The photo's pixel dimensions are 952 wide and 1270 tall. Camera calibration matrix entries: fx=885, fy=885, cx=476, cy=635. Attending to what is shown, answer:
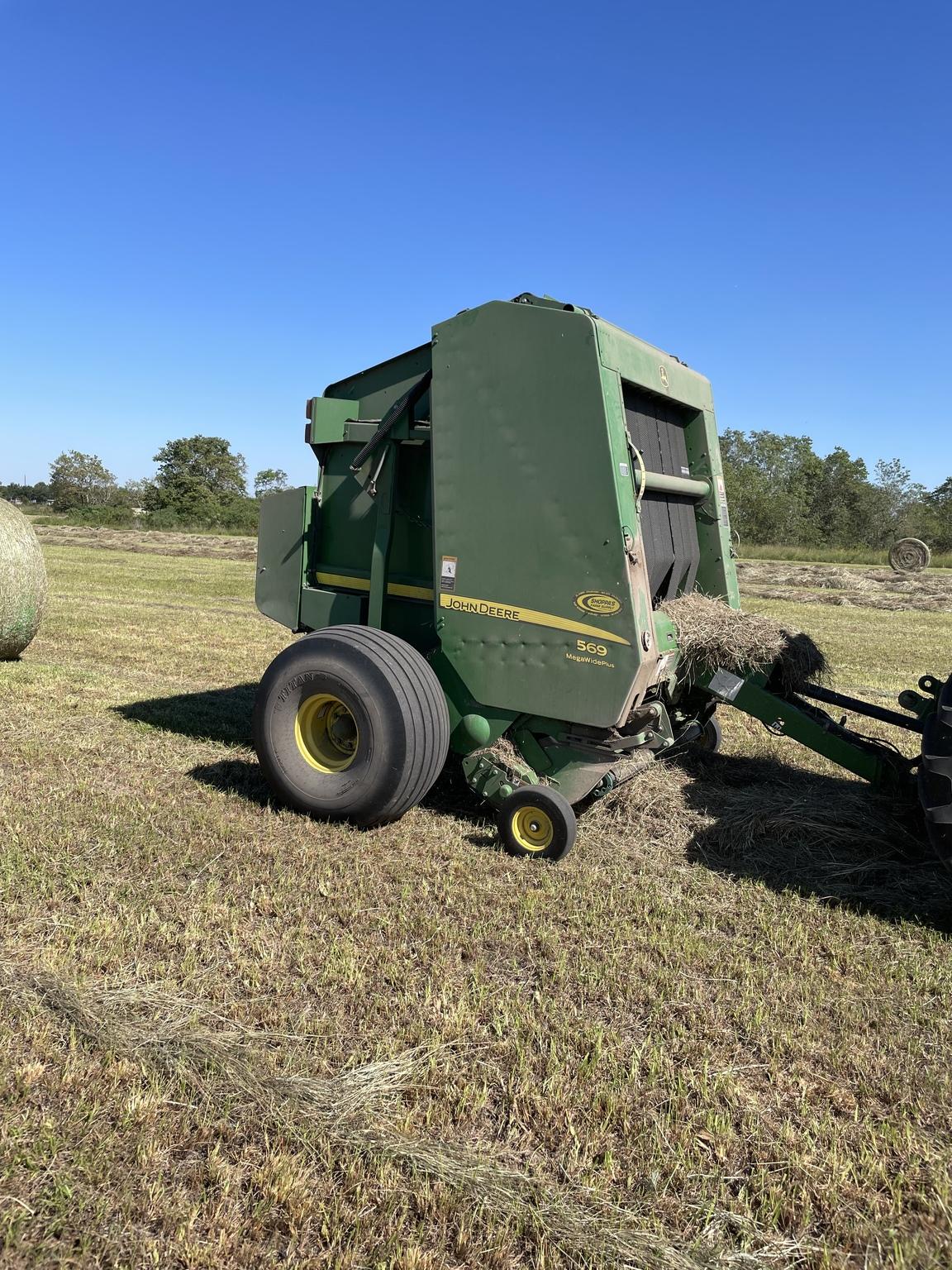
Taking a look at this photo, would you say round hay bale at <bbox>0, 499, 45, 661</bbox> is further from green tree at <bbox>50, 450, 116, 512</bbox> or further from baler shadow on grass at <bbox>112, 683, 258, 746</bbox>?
green tree at <bbox>50, 450, 116, 512</bbox>

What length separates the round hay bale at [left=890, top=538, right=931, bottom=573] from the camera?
27.5 meters

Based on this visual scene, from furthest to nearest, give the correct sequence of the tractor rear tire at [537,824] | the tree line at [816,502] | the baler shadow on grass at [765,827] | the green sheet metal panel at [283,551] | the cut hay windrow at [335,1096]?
the tree line at [816,502]
the green sheet metal panel at [283,551]
the tractor rear tire at [537,824]
the baler shadow on grass at [765,827]
the cut hay windrow at [335,1096]

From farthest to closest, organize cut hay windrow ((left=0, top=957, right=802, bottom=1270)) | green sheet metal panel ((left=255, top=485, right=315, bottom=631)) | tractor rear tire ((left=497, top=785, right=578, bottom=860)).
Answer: green sheet metal panel ((left=255, top=485, right=315, bottom=631)) < tractor rear tire ((left=497, top=785, right=578, bottom=860)) < cut hay windrow ((left=0, top=957, right=802, bottom=1270))

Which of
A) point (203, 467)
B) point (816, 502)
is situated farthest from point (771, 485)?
point (203, 467)

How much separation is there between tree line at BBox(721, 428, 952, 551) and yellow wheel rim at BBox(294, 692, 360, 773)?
1403 inches

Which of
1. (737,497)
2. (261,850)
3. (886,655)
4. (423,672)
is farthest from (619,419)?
(737,497)

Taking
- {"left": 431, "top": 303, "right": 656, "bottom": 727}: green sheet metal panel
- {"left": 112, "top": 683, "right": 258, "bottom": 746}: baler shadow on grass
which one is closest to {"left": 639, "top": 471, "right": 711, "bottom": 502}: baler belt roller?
{"left": 431, "top": 303, "right": 656, "bottom": 727}: green sheet metal panel

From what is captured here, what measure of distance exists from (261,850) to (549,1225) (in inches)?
95.9

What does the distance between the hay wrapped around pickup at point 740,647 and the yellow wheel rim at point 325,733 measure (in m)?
1.87

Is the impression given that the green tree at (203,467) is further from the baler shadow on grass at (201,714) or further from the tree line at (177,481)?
the baler shadow on grass at (201,714)

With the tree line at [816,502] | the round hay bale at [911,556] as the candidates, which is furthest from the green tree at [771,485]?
the round hay bale at [911,556]

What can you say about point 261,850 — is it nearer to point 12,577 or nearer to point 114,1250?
point 114,1250

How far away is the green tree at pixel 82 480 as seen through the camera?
234 feet

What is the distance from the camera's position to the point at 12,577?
8.27 m
